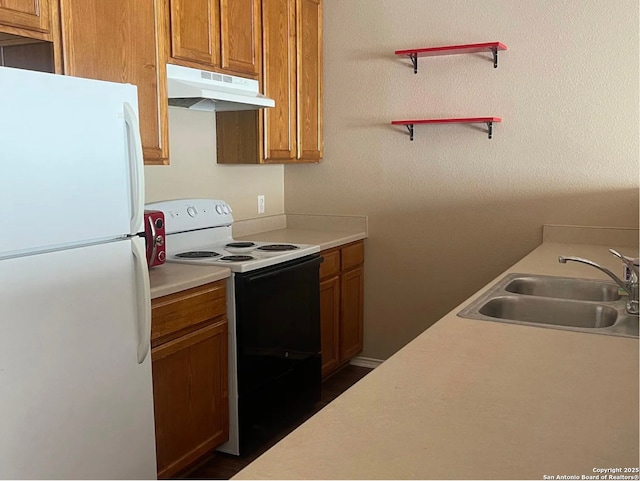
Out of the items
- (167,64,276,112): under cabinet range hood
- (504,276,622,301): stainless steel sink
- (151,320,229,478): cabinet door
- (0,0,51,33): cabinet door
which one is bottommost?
(151,320,229,478): cabinet door

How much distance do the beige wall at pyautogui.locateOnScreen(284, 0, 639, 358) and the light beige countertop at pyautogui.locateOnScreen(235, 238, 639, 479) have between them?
6.66 ft

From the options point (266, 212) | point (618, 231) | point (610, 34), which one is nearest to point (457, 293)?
point (618, 231)

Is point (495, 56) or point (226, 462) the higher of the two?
point (495, 56)

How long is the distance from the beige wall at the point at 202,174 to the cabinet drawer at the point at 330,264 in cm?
61

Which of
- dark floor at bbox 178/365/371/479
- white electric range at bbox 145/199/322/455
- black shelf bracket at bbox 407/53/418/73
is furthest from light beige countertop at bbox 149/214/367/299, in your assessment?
black shelf bracket at bbox 407/53/418/73

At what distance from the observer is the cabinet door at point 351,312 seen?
3.78 m

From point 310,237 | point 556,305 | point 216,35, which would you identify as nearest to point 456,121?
point 310,237

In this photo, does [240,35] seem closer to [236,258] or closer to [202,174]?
[202,174]

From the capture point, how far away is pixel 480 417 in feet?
3.54

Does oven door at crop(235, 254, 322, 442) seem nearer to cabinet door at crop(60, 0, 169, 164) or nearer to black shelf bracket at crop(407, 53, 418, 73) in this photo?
cabinet door at crop(60, 0, 169, 164)

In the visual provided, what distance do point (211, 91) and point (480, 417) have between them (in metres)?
2.11

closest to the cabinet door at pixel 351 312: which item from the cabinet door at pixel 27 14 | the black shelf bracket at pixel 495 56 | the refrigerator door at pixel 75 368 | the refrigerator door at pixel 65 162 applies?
the black shelf bracket at pixel 495 56

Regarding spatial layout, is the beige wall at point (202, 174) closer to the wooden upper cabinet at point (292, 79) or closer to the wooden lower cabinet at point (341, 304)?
the wooden upper cabinet at point (292, 79)

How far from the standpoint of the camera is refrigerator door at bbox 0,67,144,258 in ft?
5.49
